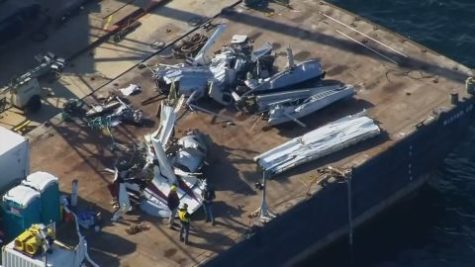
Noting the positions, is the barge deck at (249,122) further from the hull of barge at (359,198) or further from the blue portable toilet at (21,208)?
the blue portable toilet at (21,208)

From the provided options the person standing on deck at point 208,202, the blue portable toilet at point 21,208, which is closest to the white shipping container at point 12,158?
the blue portable toilet at point 21,208

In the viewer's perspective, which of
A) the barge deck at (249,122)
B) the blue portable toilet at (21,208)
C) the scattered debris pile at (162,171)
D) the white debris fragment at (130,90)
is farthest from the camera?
the white debris fragment at (130,90)

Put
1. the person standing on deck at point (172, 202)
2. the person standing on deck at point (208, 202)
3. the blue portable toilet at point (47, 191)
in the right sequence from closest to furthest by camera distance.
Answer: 1. the blue portable toilet at point (47, 191)
2. the person standing on deck at point (172, 202)
3. the person standing on deck at point (208, 202)

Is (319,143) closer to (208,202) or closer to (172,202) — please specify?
(208,202)

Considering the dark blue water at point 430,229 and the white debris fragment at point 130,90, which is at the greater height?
the white debris fragment at point 130,90

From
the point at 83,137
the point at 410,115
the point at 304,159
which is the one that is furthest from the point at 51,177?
the point at 410,115

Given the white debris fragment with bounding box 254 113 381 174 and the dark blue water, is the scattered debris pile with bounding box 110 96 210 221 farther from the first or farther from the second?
the dark blue water

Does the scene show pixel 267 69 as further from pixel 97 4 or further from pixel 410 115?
pixel 97 4

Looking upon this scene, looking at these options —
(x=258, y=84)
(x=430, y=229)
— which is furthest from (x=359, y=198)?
(x=258, y=84)
